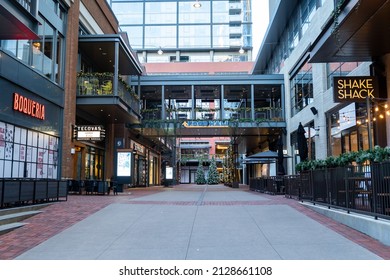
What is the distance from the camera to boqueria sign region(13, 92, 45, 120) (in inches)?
582

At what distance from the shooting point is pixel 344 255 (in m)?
6.39

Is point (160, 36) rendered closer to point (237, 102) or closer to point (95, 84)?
point (237, 102)

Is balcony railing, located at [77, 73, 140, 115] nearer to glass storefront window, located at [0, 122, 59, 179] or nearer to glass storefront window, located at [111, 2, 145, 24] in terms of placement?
glass storefront window, located at [0, 122, 59, 179]

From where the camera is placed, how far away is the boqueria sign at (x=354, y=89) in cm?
1342

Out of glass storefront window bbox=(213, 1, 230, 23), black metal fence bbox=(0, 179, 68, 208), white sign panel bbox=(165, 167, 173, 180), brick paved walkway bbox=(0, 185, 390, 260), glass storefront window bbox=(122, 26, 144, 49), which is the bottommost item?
brick paved walkway bbox=(0, 185, 390, 260)

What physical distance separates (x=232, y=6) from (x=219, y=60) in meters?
13.4

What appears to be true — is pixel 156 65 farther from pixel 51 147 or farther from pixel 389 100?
pixel 389 100

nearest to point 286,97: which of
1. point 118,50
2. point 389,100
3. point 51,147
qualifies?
point 118,50

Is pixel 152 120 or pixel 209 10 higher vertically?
pixel 209 10

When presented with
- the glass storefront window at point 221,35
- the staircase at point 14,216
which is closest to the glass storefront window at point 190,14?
the glass storefront window at point 221,35

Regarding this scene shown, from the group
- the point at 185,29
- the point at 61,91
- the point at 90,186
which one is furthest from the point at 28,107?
the point at 185,29

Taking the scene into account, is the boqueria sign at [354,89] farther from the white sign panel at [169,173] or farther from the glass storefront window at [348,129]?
the white sign panel at [169,173]

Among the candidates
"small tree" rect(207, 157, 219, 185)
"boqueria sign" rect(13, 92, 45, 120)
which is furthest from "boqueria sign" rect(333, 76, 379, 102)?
"small tree" rect(207, 157, 219, 185)

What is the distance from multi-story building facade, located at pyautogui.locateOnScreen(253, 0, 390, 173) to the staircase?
9892 millimetres
